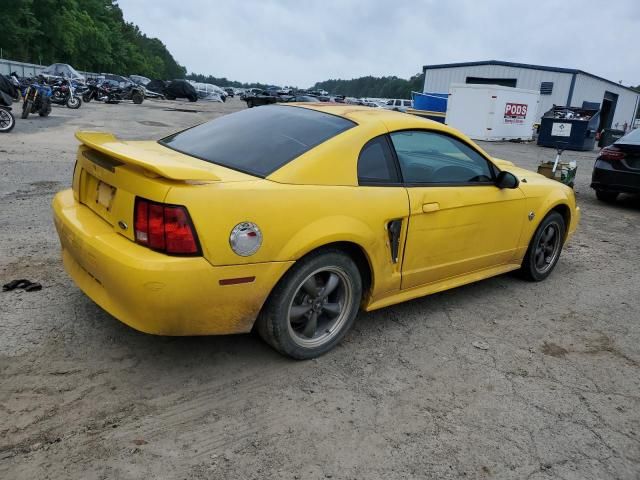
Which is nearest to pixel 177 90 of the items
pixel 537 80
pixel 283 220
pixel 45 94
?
pixel 537 80

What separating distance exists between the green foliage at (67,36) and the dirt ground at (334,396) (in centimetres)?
5608

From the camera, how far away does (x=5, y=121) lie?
11.6 metres

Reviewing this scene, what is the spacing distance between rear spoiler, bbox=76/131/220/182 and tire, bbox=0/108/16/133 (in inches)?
391

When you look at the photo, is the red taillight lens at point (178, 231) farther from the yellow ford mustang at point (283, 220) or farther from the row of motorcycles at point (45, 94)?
the row of motorcycles at point (45, 94)

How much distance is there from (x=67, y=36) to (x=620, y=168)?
62982 mm

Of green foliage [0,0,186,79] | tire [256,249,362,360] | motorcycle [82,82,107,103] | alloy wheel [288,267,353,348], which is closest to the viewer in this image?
tire [256,249,362,360]

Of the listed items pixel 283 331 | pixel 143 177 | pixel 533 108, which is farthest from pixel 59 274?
pixel 533 108

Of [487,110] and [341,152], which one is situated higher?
[487,110]

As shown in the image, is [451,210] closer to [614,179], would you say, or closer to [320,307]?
[320,307]

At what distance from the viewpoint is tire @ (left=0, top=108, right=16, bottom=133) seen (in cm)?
1147

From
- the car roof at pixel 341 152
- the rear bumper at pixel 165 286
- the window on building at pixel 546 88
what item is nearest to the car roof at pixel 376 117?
the car roof at pixel 341 152

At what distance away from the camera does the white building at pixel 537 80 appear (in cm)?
3325

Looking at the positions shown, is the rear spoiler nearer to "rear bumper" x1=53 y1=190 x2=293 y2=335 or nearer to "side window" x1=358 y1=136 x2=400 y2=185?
"rear bumper" x1=53 y1=190 x2=293 y2=335

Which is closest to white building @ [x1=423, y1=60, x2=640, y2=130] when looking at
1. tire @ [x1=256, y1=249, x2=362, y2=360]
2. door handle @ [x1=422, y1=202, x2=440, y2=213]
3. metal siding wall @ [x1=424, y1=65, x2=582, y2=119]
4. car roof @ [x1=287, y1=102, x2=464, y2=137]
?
metal siding wall @ [x1=424, y1=65, x2=582, y2=119]
